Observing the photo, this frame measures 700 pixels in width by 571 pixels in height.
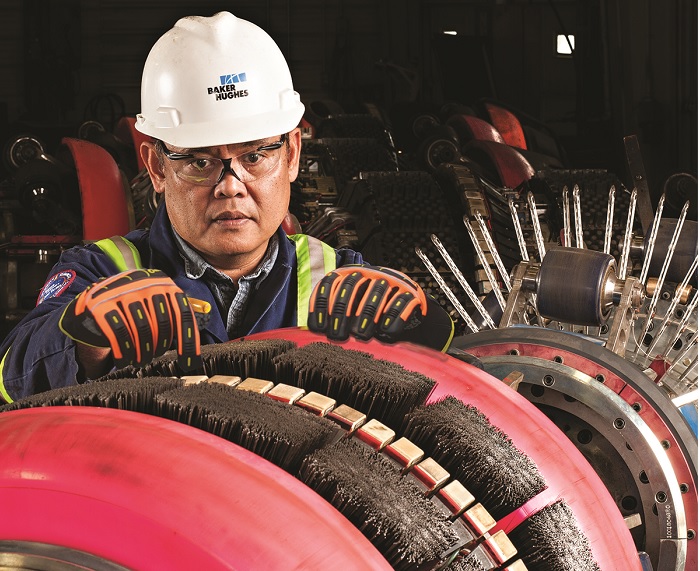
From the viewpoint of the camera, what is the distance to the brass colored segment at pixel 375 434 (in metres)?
1.24

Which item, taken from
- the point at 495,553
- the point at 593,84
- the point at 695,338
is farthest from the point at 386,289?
the point at 593,84

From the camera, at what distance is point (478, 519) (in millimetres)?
1249

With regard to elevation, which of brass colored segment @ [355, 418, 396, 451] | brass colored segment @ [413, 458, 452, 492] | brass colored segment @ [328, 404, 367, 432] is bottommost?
brass colored segment @ [413, 458, 452, 492]

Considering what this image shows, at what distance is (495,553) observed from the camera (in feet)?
4.11

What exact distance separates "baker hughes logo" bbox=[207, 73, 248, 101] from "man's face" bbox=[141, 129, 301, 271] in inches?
3.8

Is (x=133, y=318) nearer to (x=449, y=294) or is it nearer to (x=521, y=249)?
(x=449, y=294)

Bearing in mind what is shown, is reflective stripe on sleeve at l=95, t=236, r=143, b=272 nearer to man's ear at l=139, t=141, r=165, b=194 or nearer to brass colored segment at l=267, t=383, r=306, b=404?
man's ear at l=139, t=141, r=165, b=194

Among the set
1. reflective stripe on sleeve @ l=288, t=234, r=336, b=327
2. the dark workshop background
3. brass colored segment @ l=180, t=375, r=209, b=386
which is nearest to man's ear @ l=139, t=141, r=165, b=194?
reflective stripe on sleeve @ l=288, t=234, r=336, b=327

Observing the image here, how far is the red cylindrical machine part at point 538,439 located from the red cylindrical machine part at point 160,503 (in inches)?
18.4

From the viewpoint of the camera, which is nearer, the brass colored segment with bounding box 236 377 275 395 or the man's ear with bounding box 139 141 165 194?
the brass colored segment with bounding box 236 377 275 395

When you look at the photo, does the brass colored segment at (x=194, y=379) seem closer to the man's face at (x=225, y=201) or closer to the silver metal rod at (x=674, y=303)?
the man's face at (x=225, y=201)

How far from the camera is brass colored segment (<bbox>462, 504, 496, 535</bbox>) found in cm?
124

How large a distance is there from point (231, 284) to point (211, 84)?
43 cm

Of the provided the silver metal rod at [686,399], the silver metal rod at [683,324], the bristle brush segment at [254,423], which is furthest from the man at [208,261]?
the silver metal rod at [683,324]
